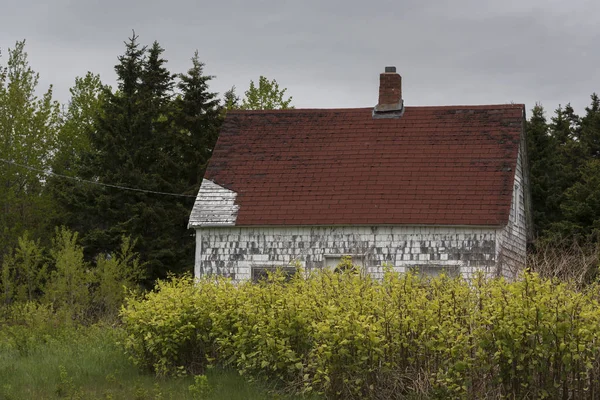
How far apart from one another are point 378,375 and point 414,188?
14519 mm

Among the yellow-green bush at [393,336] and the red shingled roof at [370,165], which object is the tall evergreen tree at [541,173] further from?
the yellow-green bush at [393,336]

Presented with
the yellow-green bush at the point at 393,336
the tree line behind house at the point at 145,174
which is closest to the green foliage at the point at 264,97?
the tree line behind house at the point at 145,174

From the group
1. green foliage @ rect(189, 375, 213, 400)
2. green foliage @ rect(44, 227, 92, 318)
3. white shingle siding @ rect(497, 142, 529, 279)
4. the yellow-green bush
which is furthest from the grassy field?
white shingle siding @ rect(497, 142, 529, 279)

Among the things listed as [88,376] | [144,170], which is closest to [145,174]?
[144,170]

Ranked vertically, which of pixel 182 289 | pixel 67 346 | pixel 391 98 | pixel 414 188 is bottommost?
pixel 67 346

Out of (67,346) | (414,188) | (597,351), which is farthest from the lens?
(414,188)

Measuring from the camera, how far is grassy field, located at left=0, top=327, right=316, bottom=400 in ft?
42.4

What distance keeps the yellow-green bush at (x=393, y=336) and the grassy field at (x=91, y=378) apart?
355mm

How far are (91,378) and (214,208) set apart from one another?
41.4ft

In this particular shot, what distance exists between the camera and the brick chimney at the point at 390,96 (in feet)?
94.5

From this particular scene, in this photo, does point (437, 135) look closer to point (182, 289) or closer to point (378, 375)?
point (182, 289)

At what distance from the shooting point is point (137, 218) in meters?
34.7

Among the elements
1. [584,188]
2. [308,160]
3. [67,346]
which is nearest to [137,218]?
[308,160]

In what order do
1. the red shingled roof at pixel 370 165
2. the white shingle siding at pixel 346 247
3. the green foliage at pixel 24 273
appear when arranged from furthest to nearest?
the green foliage at pixel 24 273 → the red shingled roof at pixel 370 165 → the white shingle siding at pixel 346 247
